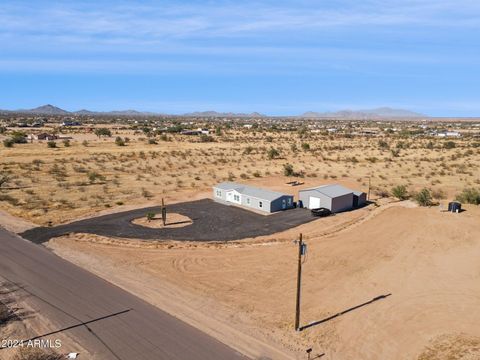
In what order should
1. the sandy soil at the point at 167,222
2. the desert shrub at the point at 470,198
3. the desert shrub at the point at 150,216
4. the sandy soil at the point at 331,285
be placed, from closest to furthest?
the sandy soil at the point at 331,285, the sandy soil at the point at 167,222, the desert shrub at the point at 150,216, the desert shrub at the point at 470,198

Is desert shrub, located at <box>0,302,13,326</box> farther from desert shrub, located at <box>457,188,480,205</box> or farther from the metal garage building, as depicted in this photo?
desert shrub, located at <box>457,188,480,205</box>

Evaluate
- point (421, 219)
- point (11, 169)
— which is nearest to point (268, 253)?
point (421, 219)

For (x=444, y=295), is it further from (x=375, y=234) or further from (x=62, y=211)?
(x=62, y=211)

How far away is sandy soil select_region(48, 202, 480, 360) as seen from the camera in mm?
18359

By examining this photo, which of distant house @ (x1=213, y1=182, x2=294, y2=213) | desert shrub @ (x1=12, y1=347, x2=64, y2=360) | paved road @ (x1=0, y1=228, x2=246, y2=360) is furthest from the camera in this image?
distant house @ (x1=213, y1=182, x2=294, y2=213)

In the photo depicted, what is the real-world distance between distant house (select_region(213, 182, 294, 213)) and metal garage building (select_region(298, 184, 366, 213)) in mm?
1632

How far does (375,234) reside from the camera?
34.4m

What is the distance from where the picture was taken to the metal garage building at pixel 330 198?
4034cm

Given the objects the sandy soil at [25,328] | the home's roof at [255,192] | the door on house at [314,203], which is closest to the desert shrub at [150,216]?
the home's roof at [255,192]

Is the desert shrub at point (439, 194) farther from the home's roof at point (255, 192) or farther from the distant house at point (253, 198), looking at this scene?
the home's roof at point (255, 192)

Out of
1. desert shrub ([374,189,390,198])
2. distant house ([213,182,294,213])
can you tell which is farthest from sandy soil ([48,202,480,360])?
desert shrub ([374,189,390,198])

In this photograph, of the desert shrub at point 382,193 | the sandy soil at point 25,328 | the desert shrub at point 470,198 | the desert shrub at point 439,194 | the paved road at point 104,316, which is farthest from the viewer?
the desert shrub at point 382,193

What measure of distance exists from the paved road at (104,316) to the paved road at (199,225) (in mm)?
7363

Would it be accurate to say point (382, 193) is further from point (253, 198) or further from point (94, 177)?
point (94, 177)
